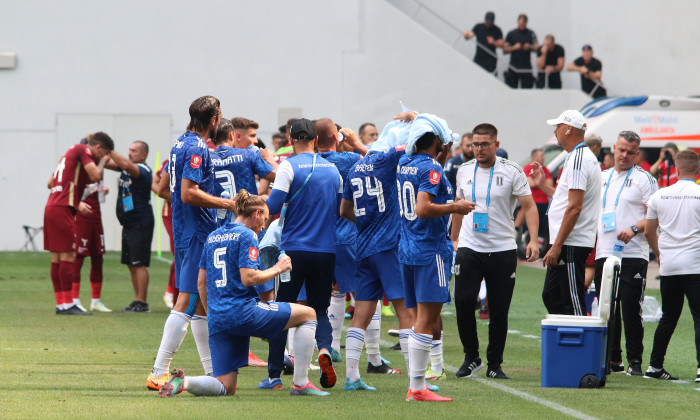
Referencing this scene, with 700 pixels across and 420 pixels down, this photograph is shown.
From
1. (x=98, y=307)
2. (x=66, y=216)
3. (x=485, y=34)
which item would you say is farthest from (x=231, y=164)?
(x=485, y=34)

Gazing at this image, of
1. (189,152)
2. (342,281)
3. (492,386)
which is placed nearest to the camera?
(189,152)

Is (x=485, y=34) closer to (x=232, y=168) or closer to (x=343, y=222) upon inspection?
(x=343, y=222)

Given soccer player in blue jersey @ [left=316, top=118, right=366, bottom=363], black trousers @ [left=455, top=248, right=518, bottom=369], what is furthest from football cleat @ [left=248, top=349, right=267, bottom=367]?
black trousers @ [left=455, top=248, right=518, bottom=369]

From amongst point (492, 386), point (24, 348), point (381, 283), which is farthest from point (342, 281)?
point (24, 348)

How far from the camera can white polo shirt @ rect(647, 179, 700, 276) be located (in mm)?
9078

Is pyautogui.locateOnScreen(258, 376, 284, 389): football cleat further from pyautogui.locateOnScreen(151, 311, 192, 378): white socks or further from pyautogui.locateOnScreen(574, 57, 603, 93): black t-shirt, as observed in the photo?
pyautogui.locateOnScreen(574, 57, 603, 93): black t-shirt

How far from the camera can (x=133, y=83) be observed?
85.1ft

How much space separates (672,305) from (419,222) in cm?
289

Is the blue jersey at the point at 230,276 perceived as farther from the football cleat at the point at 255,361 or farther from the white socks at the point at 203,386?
the football cleat at the point at 255,361

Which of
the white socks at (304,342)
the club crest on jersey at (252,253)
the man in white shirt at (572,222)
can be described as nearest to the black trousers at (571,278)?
the man in white shirt at (572,222)

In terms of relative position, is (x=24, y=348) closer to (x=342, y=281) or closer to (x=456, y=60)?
(x=342, y=281)

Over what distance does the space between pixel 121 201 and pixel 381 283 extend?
673cm

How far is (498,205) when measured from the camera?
905cm

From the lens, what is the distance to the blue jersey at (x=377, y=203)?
8.47m
